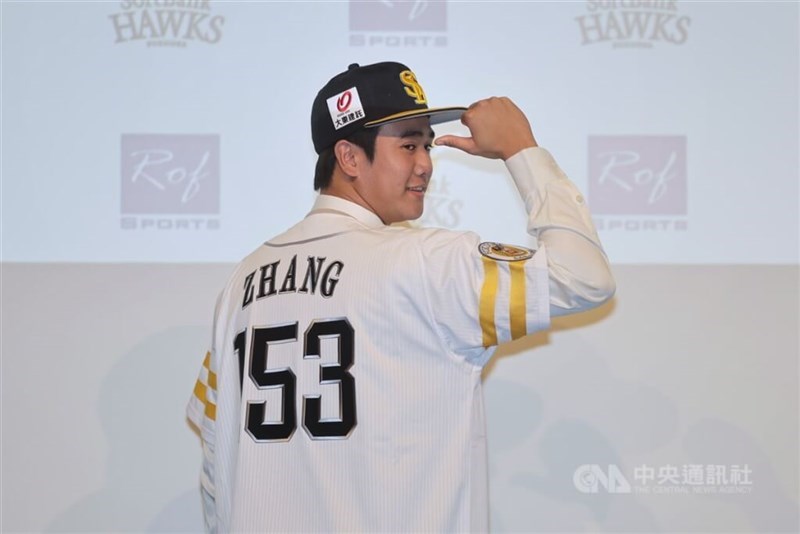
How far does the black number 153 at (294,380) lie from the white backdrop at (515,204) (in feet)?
3.04

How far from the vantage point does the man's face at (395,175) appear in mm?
1816

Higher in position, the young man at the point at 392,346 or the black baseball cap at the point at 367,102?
the black baseball cap at the point at 367,102

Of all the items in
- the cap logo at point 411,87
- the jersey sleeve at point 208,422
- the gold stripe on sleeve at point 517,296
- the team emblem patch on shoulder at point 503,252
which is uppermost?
the cap logo at point 411,87

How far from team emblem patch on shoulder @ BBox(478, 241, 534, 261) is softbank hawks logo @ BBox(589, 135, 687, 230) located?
1.08 m

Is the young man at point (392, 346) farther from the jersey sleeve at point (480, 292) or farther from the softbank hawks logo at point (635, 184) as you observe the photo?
the softbank hawks logo at point (635, 184)

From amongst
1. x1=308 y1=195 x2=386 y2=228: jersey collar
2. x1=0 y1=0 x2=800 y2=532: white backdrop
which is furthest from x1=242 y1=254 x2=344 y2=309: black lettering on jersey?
x1=0 y1=0 x2=800 y2=532: white backdrop

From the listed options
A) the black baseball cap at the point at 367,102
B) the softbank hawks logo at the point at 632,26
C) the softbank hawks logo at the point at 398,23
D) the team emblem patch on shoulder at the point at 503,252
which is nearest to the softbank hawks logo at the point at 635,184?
the softbank hawks logo at the point at 632,26

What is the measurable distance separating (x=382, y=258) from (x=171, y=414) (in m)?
1.22

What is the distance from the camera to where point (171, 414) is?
265 centimetres

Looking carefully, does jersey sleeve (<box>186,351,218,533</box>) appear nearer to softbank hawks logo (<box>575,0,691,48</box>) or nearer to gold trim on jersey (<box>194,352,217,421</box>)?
gold trim on jersey (<box>194,352,217,421</box>)

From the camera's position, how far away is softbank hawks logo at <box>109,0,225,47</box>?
2645mm

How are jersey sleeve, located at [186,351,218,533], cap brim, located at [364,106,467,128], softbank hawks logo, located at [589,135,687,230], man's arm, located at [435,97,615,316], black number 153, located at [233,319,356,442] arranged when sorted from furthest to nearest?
softbank hawks logo, located at [589,135,687,230] → jersey sleeve, located at [186,351,218,533] → cap brim, located at [364,106,467,128] → black number 153, located at [233,319,356,442] → man's arm, located at [435,97,615,316]

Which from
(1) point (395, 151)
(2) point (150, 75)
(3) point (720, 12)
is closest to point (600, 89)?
(3) point (720, 12)

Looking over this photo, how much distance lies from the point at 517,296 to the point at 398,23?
4.24ft
